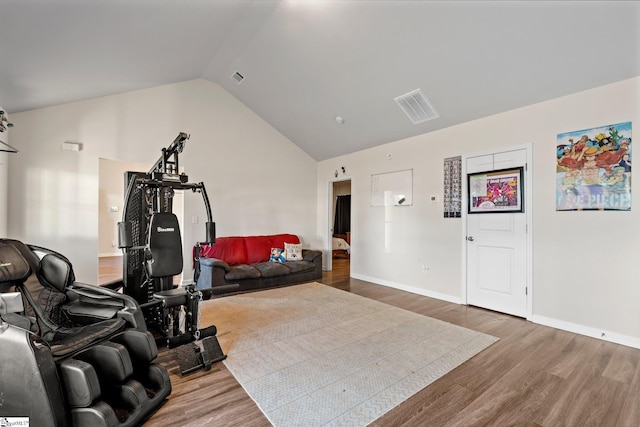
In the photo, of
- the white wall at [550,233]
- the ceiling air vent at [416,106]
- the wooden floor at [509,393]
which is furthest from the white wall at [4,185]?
the white wall at [550,233]

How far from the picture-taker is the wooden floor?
1.72 metres

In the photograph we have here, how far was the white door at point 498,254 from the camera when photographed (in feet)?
11.5

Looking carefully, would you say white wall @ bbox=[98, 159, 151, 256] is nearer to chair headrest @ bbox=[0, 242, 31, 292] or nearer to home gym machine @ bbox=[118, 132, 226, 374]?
home gym machine @ bbox=[118, 132, 226, 374]

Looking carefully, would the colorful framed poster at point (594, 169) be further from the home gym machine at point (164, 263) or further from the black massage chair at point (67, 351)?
the black massage chair at point (67, 351)

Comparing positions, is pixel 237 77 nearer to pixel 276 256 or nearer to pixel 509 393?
pixel 276 256

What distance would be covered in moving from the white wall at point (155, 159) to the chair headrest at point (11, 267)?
8.44ft

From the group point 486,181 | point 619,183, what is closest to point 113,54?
point 486,181

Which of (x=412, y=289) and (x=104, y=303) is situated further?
(x=412, y=289)

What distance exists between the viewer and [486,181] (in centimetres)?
386

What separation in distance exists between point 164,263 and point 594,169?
4.44 meters

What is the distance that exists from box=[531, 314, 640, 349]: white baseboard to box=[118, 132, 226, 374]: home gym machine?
11.7 feet

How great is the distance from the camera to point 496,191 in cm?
375

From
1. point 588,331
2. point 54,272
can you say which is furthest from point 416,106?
point 54,272

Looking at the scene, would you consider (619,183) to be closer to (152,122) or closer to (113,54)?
(113,54)
